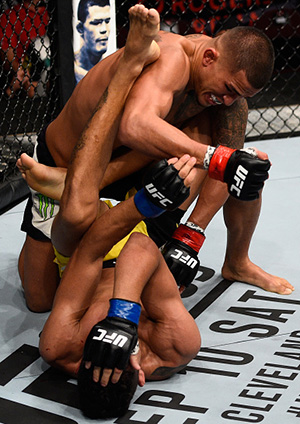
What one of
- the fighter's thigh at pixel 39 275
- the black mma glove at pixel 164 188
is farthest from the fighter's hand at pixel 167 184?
the fighter's thigh at pixel 39 275

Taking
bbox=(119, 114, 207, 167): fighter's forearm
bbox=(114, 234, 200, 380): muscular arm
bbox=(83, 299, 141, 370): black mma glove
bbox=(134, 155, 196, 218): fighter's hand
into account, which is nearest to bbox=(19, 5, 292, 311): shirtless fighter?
bbox=(119, 114, 207, 167): fighter's forearm

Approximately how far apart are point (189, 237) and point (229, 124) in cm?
40

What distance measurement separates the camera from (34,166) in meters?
2.08

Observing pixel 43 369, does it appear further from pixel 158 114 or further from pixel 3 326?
pixel 158 114

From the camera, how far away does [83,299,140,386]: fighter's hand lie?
1637 millimetres

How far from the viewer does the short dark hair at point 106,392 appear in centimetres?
165

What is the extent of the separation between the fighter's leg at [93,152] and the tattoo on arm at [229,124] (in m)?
0.37

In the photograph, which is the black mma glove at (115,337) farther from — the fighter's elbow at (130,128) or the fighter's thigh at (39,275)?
the fighter's thigh at (39,275)

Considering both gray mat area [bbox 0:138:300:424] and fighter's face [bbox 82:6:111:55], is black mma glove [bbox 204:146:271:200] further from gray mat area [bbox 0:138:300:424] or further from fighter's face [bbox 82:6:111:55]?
fighter's face [bbox 82:6:111:55]

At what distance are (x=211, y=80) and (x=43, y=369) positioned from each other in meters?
0.89

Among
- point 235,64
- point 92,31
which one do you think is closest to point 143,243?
point 235,64

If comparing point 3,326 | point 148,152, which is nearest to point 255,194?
point 148,152

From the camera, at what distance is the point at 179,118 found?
2209 mm

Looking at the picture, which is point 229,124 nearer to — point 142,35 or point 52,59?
point 142,35
